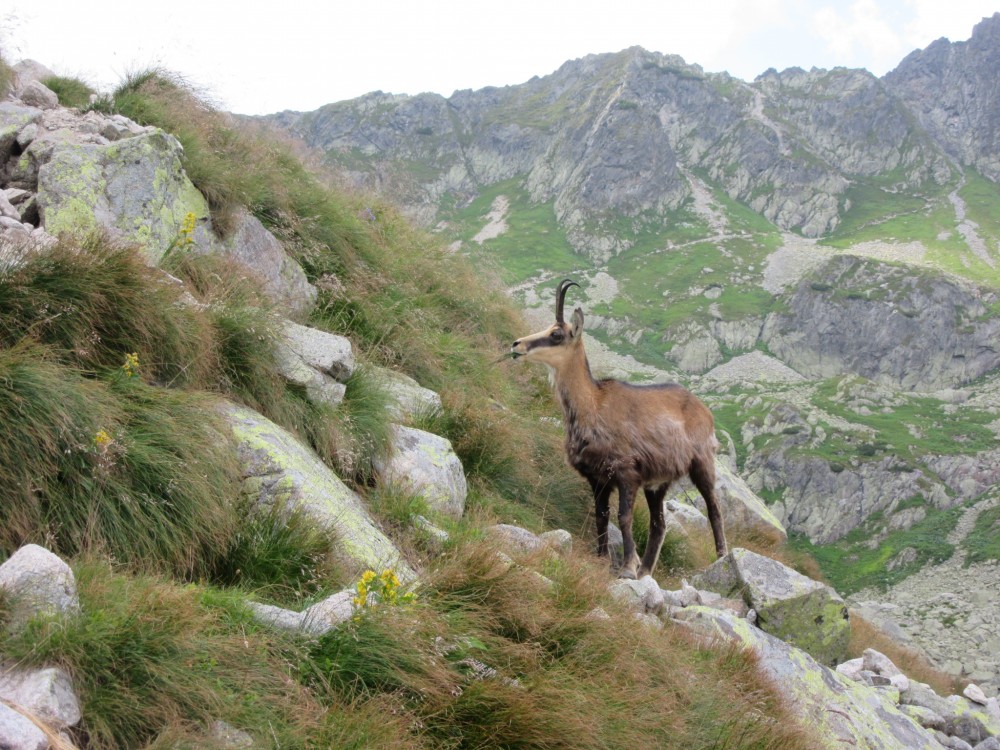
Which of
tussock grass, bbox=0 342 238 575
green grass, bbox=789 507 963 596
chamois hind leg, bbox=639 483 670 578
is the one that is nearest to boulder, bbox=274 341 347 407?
tussock grass, bbox=0 342 238 575

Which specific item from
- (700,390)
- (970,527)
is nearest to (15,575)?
(970,527)

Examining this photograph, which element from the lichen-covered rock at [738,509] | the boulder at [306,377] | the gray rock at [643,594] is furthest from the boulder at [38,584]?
the lichen-covered rock at [738,509]

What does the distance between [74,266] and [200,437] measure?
72.9 inches

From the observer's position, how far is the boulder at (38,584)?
135 inches

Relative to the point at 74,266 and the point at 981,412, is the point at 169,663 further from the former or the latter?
the point at 981,412

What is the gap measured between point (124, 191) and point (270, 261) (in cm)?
210

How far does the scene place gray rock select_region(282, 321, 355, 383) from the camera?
26.5 ft

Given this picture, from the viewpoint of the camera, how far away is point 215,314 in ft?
22.9

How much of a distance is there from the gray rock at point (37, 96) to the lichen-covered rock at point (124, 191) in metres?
2.54

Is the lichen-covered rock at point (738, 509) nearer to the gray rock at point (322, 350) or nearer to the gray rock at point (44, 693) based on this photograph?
the gray rock at point (322, 350)

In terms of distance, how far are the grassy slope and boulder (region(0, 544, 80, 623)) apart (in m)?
0.08

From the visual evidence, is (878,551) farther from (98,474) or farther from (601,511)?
(98,474)

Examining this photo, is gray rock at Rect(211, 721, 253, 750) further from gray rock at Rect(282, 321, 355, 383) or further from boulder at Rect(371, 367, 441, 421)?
boulder at Rect(371, 367, 441, 421)

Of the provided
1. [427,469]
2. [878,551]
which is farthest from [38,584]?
[878,551]
